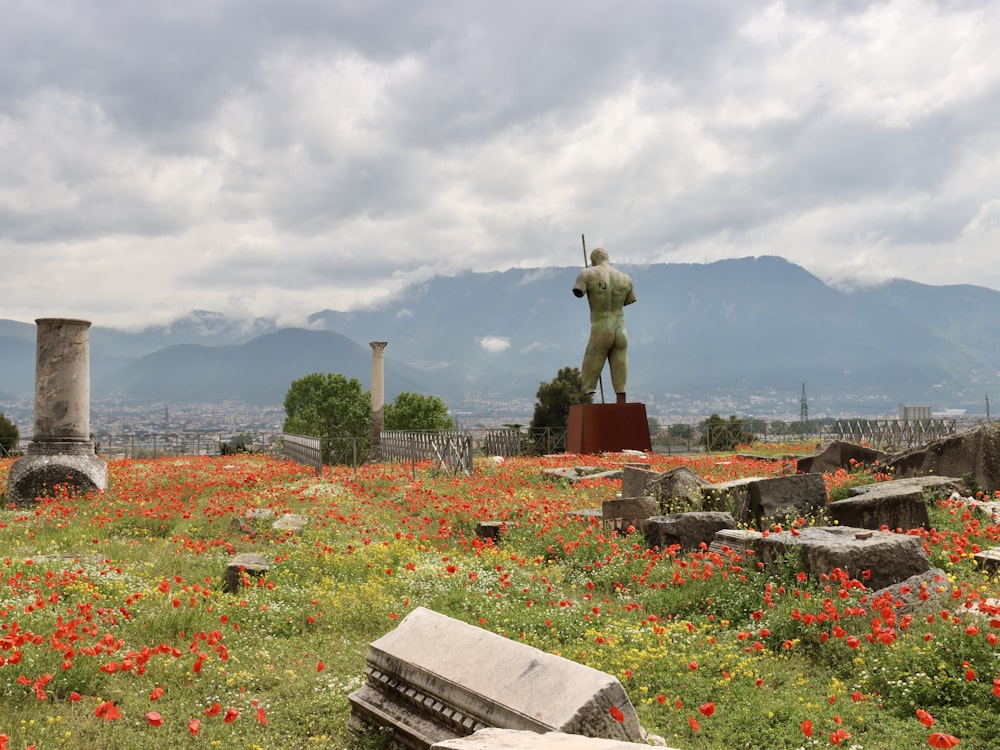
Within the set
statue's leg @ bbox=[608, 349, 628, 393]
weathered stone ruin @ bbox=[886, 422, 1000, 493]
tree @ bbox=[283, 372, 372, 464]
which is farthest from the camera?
tree @ bbox=[283, 372, 372, 464]

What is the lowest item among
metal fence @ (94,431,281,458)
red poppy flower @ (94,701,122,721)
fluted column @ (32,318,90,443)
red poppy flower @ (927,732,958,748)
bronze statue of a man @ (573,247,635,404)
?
metal fence @ (94,431,281,458)

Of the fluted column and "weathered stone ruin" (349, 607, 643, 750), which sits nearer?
"weathered stone ruin" (349, 607, 643, 750)

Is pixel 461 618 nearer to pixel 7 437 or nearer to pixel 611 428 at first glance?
pixel 611 428

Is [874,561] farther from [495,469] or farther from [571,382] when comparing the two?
[571,382]

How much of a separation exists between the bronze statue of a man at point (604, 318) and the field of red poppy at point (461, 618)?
561 inches

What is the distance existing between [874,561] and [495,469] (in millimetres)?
12583

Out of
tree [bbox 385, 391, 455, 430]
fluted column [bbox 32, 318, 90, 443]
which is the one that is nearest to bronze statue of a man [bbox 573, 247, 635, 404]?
fluted column [bbox 32, 318, 90, 443]

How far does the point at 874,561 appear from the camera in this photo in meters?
7.01

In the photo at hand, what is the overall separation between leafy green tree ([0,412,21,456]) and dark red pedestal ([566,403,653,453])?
22463 millimetres

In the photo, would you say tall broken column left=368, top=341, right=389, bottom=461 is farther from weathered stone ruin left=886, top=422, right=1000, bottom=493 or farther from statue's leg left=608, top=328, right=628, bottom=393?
weathered stone ruin left=886, top=422, right=1000, bottom=493

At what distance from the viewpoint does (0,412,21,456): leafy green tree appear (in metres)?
31.0

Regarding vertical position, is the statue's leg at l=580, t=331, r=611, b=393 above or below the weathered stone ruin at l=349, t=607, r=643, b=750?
above

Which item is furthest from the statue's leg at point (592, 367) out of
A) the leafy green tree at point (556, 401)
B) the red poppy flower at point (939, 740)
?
the red poppy flower at point (939, 740)

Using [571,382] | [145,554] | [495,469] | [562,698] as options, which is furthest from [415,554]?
[571,382]
